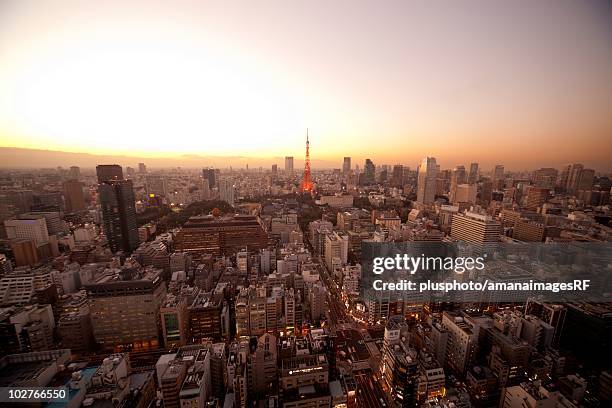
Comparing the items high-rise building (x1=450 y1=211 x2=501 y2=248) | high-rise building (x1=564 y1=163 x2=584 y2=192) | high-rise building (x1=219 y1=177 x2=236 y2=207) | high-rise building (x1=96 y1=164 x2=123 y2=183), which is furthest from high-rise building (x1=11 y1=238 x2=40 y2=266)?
high-rise building (x1=564 y1=163 x2=584 y2=192)

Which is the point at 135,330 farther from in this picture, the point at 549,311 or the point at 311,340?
the point at 549,311

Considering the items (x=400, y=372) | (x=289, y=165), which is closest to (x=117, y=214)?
(x=400, y=372)

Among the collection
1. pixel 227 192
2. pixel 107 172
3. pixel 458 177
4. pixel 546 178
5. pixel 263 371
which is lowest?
pixel 263 371

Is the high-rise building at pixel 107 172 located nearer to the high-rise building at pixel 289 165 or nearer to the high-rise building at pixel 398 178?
the high-rise building at pixel 398 178

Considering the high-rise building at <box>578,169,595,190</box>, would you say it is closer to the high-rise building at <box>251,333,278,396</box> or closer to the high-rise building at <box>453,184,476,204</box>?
the high-rise building at <box>453,184,476,204</box>

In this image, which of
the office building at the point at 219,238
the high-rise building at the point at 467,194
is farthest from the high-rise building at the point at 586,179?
the office building at the point at 219,238

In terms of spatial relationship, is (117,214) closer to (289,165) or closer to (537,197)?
(537,197)
